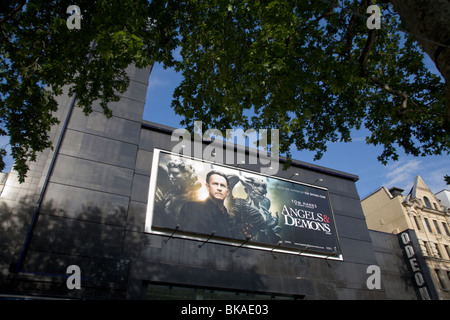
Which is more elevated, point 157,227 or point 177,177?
point 177,177

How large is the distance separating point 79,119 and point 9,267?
31.0ft

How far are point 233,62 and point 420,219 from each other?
116 feet

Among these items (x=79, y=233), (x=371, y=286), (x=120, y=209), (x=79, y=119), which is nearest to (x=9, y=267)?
(x=79, y=233)

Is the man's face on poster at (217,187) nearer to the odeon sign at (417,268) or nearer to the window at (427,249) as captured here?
the odeon sign at (417,268)

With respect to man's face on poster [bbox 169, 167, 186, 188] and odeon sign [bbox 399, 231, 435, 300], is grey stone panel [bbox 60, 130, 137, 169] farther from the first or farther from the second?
odeon sign [bbox 399, 231, 435, 300]

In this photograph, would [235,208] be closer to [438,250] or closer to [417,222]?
[417,222]

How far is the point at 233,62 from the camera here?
36.6 ft

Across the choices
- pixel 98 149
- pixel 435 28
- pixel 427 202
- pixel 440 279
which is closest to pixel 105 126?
pixel 98 149

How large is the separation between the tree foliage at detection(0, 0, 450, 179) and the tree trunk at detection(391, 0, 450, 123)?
11.2ft

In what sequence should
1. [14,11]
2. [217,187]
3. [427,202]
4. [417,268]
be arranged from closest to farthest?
[14,11]
[217,187]
[417,268]
[427,202]

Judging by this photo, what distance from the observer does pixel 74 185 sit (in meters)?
17.7

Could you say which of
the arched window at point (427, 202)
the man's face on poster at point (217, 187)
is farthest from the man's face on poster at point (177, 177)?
the arched window at point (427, 202)

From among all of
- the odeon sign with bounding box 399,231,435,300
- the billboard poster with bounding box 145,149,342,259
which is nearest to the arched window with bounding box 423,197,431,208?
the odeon sign with bounding box 399,231,435,300
